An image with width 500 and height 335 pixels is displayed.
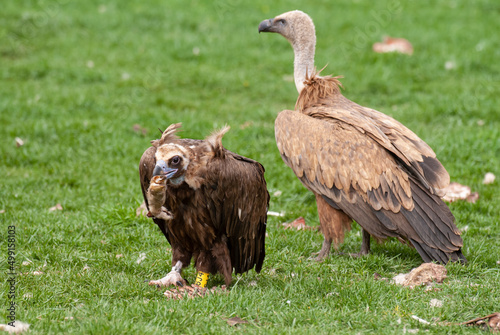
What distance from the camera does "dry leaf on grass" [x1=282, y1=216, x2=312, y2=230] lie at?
622 cm

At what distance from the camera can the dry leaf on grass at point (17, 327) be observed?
3.74 metres

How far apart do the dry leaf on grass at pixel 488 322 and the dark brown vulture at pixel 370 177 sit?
3.29ft

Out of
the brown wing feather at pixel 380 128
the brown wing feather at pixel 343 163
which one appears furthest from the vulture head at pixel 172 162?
the brown wing feather at pixel 380 128

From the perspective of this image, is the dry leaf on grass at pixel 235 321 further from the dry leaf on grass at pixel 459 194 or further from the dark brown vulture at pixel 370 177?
the dry leaf on grass at pixel 459 194

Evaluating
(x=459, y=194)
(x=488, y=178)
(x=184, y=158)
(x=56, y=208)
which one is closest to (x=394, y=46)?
(x=488, y=178)

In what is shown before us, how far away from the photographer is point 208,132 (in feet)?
27.4

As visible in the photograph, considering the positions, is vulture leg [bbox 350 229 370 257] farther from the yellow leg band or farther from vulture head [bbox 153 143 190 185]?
vulture head [bbox 153 143 190 185]

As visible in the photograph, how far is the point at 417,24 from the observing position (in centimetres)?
1220

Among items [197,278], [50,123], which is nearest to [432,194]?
[197,278]

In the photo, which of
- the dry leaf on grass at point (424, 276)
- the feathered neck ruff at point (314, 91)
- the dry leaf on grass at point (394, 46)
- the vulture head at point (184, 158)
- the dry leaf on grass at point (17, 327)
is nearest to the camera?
the dry leaf on grass at point (17, 327)

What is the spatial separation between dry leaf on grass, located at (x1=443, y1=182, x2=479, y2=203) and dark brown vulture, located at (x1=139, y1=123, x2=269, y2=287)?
2.75 m

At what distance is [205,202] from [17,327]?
1.37 meters

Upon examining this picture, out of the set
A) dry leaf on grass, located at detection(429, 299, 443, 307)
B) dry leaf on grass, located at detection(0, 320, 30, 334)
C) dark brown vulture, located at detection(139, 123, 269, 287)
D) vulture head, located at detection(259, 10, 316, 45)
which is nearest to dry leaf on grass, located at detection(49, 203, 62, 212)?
dark brown vulture, located at detection(139, 123, 269, 287)

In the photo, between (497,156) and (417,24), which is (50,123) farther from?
(417,24)
